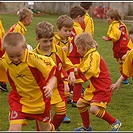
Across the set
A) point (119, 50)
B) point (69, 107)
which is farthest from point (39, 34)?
point (119, 50)

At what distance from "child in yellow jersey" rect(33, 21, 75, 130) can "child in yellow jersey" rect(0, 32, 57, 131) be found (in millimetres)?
603

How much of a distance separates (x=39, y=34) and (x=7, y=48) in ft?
3.72

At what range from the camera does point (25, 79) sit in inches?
210

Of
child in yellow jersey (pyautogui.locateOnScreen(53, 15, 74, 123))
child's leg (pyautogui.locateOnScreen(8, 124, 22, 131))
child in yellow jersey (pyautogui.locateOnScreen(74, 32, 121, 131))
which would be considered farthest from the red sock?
child's leg (pyautogui.locateOnScreen(8, 124, 22, 131))

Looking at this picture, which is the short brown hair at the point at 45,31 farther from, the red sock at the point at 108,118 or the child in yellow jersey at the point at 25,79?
the red sock at the point at 108,118

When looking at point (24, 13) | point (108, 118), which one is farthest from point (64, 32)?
point (24, 13)

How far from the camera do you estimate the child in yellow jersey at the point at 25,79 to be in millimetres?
5137

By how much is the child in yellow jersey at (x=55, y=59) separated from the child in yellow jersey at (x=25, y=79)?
603mm

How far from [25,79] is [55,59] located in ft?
3.50

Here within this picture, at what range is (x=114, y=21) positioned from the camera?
10180mm

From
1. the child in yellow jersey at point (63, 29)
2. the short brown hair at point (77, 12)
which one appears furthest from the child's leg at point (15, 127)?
the short brown hair at point (77, 12)

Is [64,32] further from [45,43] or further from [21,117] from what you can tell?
[21,117]

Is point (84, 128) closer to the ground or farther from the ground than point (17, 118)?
closer to the ground

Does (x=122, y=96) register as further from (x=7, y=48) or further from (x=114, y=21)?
(x=7, y=48)
